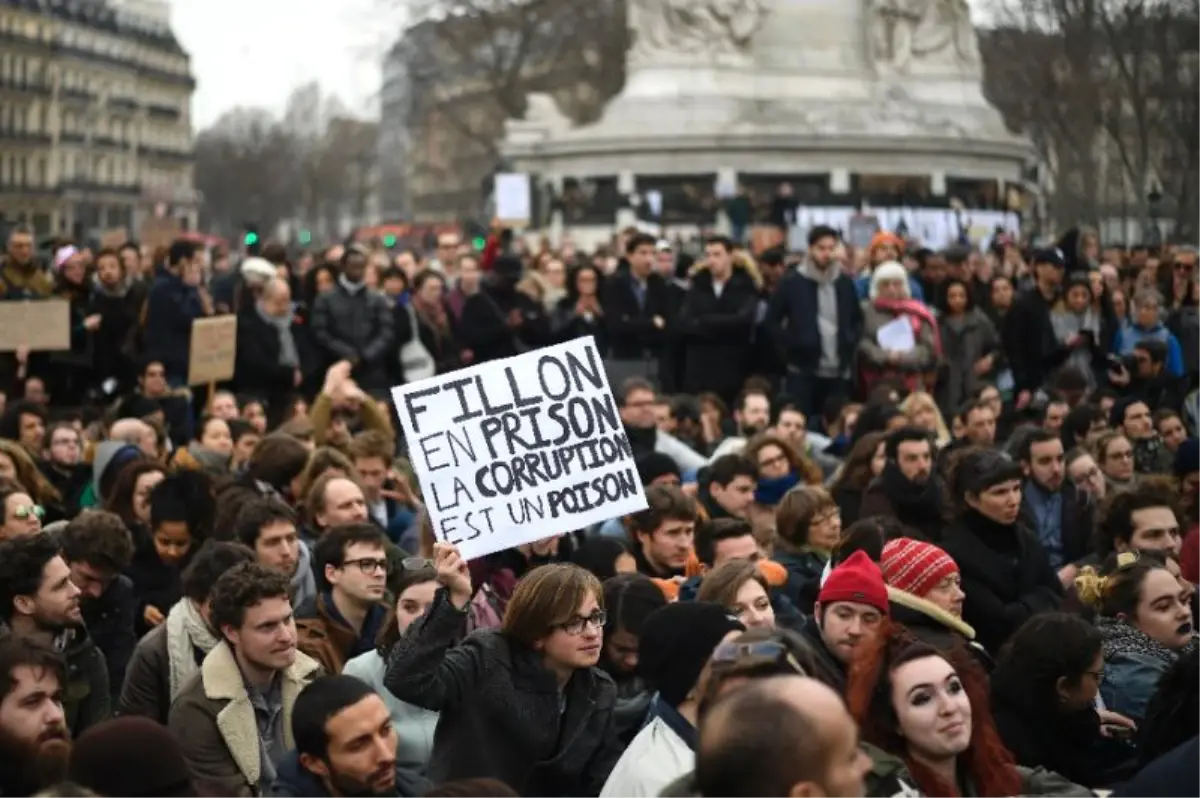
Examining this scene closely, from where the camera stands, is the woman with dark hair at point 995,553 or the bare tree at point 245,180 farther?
the bare tree at point 245,180

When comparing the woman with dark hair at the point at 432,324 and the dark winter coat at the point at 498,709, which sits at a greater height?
the woman with dark hair at the point at 432,324

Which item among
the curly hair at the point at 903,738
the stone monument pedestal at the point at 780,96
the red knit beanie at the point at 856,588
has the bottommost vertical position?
the curly hair at the point at 903,738

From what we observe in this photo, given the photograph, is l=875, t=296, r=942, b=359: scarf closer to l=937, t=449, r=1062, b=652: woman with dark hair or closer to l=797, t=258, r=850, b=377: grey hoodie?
l=797, t=258, r=850, b=377: grey hoodie

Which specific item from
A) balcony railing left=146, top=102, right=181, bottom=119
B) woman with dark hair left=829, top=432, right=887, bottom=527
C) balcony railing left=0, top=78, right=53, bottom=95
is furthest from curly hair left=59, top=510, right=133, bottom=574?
balcony railing left=146, top=102, right=181, bottom=119

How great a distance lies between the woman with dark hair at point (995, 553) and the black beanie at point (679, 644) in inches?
136

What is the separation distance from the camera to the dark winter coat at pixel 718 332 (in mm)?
20328

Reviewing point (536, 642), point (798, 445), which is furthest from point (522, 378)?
point (798, 445)

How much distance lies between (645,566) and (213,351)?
7.88 meters

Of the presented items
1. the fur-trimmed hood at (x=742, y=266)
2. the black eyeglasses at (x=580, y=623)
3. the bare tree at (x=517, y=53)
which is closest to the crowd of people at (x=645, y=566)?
the black eyeglasses at (x=580, y=623)

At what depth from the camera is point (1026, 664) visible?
27.7 ft

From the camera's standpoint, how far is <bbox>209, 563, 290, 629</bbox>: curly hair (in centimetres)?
865

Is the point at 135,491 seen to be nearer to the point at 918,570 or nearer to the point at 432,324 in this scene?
the point at 918,570

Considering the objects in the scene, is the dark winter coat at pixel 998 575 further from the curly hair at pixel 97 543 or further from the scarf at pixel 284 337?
the scarf at pixel 284 337

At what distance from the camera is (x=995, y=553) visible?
11070 mm
